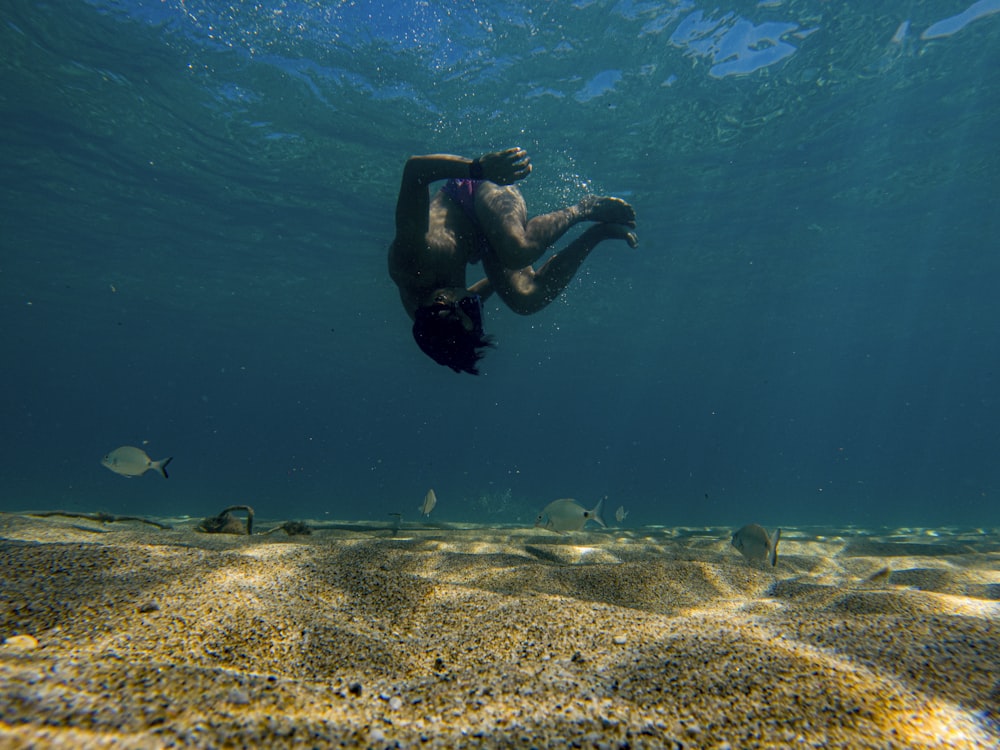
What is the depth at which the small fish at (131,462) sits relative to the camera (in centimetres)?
671

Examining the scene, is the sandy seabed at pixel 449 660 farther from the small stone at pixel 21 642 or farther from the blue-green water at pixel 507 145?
the blue-green water at pixel 507 145

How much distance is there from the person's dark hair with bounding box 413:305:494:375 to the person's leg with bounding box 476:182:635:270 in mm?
1432

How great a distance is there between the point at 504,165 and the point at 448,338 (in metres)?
1.99

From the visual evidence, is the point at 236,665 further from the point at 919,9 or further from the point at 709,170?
the point at 709,170

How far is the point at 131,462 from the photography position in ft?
22.5

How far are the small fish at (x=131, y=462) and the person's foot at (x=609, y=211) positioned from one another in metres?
6.93

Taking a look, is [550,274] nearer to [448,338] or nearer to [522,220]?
[522,220]

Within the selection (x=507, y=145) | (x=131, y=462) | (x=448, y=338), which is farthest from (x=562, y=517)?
(x=507, y=145)

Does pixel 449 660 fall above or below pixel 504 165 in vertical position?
below

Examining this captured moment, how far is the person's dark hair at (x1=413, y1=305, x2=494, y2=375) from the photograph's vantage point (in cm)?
485

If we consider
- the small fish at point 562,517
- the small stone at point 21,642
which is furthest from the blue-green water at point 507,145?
the small stone at point 21,642

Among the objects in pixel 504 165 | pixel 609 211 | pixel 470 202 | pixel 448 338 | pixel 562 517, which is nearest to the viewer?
pixel 448 338

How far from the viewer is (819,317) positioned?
136 ft

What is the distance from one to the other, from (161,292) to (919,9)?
40946mm
